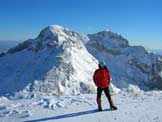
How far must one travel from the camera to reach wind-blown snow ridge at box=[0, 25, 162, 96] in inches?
2163

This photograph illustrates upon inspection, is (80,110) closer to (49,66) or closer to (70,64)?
(49,66)

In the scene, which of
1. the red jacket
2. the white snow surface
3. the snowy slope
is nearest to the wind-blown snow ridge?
the snowy slope

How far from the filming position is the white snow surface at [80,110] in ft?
39.0

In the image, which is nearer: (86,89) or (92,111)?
(92,111)

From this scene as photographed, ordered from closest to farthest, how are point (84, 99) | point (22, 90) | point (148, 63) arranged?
point (84, 99)
point (22, 90)
point (148, 63)

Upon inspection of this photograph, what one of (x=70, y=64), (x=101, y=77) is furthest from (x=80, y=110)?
(x=70, y=64)

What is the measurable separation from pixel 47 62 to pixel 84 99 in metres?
46.2

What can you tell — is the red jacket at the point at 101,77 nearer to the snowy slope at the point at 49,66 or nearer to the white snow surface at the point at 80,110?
the white snow surface at the point at 80,110

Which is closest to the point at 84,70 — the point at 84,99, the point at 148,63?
the point at 148,63

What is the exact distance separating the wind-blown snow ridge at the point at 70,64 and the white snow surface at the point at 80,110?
89.6ft

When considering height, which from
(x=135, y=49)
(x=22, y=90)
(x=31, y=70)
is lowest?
(x=22, y=90)

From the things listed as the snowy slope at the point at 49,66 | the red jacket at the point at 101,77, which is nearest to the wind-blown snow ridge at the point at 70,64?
the snowy slope at the point at 49,66

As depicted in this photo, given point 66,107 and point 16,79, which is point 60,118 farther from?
point 16,79

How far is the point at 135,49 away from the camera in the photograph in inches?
3285
